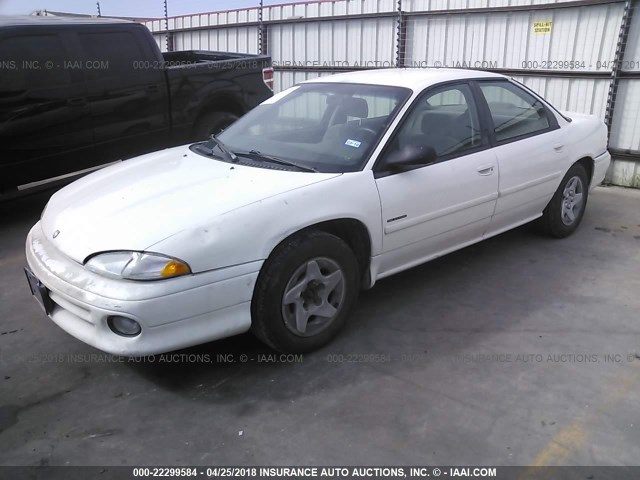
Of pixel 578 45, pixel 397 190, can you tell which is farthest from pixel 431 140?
pixel 578 45

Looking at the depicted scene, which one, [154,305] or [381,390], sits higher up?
[154,305]

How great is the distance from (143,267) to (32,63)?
3972 millimetres

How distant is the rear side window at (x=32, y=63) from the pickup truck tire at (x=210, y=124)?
66.2 inches

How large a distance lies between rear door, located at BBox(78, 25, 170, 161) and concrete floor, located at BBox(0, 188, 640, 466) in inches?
98.0

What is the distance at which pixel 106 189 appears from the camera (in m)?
3.55

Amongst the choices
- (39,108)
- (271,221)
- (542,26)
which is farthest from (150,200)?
(542,26)

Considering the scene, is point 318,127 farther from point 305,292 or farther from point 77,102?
point 77,102

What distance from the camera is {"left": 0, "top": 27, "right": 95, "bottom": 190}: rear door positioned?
18.4 feet

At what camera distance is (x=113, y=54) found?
640cm

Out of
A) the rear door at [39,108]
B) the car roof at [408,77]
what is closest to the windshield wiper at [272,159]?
the car roof at [408,77]

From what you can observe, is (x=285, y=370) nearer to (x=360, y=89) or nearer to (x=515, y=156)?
(x=360, y=89)

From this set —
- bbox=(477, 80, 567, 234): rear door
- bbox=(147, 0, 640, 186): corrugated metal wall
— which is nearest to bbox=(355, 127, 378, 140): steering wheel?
bbox=(477, 80, 567, 234): rear door

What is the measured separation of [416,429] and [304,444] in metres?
0.53

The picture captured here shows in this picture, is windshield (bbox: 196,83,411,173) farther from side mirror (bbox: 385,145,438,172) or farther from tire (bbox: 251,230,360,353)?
tire (bbox: 251,230,360,353)
